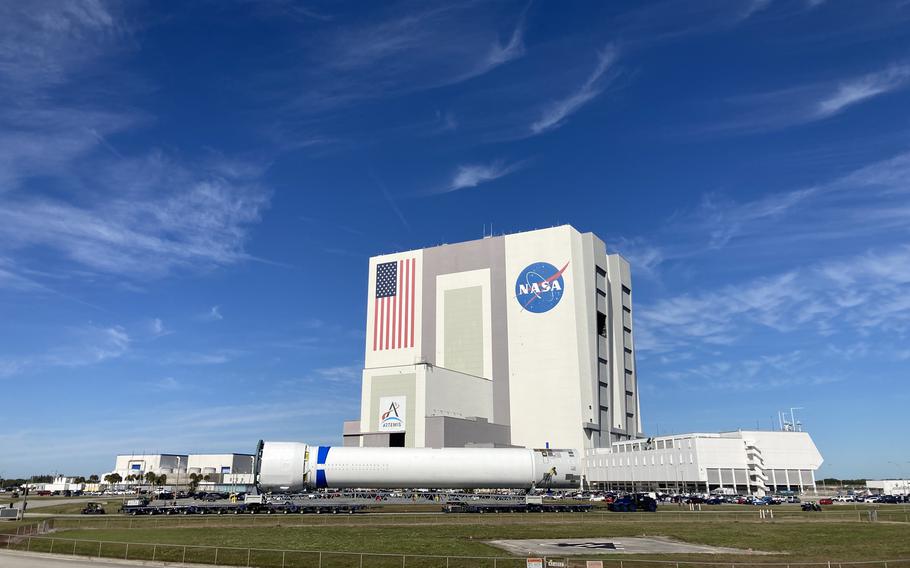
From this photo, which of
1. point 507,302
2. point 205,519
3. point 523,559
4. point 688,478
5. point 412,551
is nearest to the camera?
point 523,559

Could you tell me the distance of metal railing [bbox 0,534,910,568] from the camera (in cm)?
3095

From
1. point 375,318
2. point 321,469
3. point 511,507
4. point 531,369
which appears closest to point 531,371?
point 531,369

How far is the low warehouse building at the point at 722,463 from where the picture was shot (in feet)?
351

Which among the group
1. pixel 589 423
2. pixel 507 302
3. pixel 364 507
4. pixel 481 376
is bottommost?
pixel 364 507

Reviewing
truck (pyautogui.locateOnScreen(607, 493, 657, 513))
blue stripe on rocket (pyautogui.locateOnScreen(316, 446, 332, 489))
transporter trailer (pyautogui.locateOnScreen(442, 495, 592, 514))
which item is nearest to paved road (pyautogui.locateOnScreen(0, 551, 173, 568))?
blue stripe on rocket (pyautogui.locateOnScreen(316, 446, 332, 489))

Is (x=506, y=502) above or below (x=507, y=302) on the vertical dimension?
below

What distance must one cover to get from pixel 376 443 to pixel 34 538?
8944cm

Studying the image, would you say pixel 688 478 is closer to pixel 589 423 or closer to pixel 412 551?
pixel 589 423

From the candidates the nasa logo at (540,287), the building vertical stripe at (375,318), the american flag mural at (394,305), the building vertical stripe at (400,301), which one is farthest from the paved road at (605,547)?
the building vertical stripe at (375,318)

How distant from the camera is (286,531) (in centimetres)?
4878

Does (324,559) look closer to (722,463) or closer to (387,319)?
(722,463)

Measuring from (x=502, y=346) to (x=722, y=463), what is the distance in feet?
168

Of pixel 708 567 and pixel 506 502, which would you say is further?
pixel 506 502

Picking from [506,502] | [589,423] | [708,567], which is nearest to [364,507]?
[506,502]
